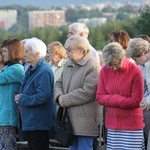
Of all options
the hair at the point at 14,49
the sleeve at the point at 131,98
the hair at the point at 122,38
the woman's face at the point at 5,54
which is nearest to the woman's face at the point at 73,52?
the sleeve at the point at 131,98

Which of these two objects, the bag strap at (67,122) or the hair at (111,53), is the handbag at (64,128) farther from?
the hair at (111,53)

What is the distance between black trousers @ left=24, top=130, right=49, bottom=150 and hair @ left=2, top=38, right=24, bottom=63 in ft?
3.00

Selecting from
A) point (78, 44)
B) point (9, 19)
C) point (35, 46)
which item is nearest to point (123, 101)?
point (78, 44)

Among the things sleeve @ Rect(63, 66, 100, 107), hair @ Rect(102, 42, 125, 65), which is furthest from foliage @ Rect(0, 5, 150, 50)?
hair @ Rect(102, 42, 125, 65)

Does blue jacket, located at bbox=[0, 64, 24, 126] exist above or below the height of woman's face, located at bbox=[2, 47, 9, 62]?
below

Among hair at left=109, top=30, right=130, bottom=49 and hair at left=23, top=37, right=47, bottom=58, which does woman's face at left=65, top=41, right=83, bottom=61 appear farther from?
hair at left=109, top=30, right=130, bottom=49

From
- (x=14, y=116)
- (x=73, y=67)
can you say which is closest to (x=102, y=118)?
(x=73, y=67)

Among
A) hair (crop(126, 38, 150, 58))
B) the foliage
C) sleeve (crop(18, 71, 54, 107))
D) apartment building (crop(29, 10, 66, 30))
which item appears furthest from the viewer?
apartment building (crop(29, 10, 66, 30))

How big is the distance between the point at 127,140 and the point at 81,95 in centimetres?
76

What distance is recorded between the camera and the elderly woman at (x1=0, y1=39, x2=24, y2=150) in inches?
280

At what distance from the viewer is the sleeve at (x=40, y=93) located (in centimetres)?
666

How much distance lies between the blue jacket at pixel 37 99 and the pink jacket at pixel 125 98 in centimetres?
95

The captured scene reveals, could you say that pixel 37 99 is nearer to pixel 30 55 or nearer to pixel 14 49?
pixel 30 55

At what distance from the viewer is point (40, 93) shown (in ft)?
21.9
